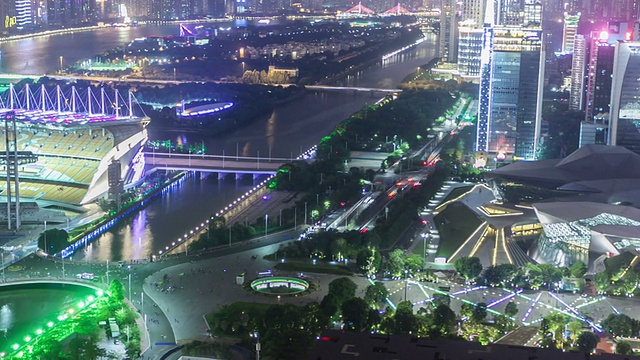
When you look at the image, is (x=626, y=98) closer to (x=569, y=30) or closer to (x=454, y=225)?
(x=454, y=225)

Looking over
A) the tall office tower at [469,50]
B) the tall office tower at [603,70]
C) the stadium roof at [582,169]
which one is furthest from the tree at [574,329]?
the tall office tower at [469,50]

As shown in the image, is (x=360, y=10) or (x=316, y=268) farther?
(x=360, y=10)

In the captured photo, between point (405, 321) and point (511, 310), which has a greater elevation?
point (405, 321)

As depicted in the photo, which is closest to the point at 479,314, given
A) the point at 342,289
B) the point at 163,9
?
the point at 342,289

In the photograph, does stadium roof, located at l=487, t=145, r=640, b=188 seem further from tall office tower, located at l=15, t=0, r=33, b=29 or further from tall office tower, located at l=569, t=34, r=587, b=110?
tall office tower, located at l=15, t=0, r=33, b=29

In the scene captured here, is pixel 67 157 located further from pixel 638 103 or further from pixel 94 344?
pixel 638 103

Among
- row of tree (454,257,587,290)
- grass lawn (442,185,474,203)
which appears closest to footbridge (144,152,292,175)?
grass lawn (442,185,474,203)
